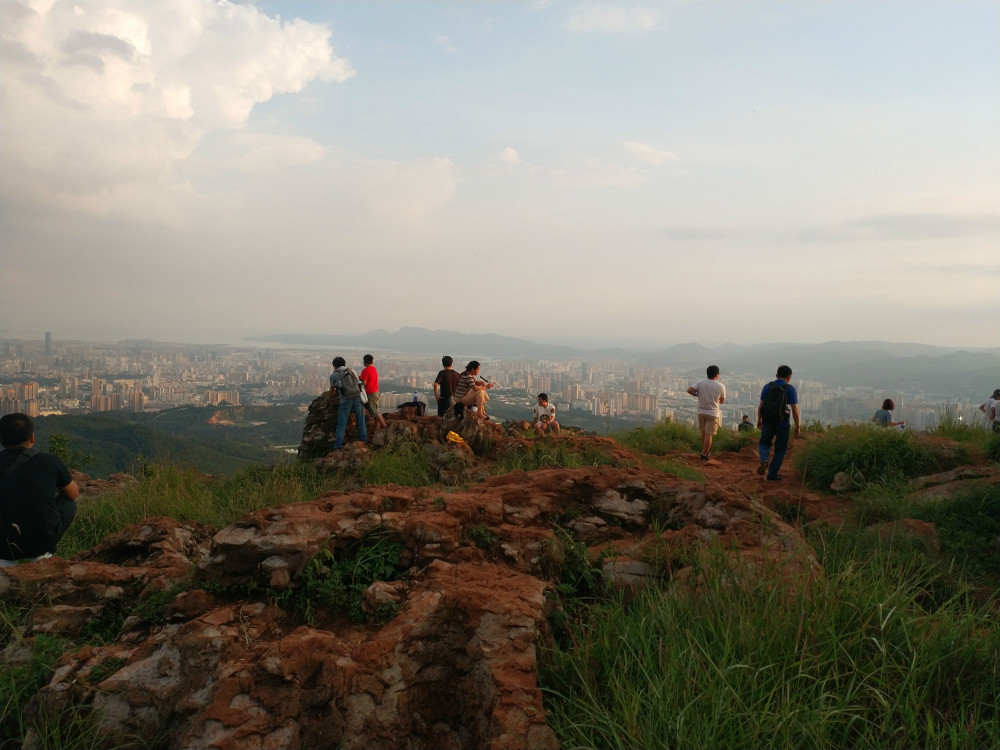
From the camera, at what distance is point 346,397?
1123cm

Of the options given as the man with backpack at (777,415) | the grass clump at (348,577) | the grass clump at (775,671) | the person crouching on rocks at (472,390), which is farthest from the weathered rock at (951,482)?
the person crouching on rocks at (472,390)

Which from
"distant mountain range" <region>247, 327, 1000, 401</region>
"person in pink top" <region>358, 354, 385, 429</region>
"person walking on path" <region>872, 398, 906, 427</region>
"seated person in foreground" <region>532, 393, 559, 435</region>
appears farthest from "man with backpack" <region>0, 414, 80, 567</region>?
"distant mountain range" <region>247, 327, 1000, 401</region>

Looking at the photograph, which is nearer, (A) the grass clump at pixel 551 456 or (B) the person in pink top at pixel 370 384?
(A) the grass clump at pixel 551 456

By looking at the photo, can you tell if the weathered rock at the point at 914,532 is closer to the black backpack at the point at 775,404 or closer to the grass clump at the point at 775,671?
the grass clump at the point at 775,671

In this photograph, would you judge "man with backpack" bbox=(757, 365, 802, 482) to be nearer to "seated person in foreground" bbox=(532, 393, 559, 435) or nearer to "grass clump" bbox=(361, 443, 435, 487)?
"seated person in foreground" bbox=(532, 393, 559, 435)

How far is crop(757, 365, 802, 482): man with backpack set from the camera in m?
9.48

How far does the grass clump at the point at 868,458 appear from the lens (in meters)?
9.21

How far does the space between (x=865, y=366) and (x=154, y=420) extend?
65.3m

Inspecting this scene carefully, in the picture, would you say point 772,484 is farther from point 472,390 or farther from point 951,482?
point 472,390

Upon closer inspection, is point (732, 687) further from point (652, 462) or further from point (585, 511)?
point (652, 462)

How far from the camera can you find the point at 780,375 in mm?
9641

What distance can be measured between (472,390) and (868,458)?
720 cm

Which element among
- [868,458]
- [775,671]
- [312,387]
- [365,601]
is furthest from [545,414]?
[312,387]

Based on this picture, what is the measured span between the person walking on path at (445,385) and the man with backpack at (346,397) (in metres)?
2.10
